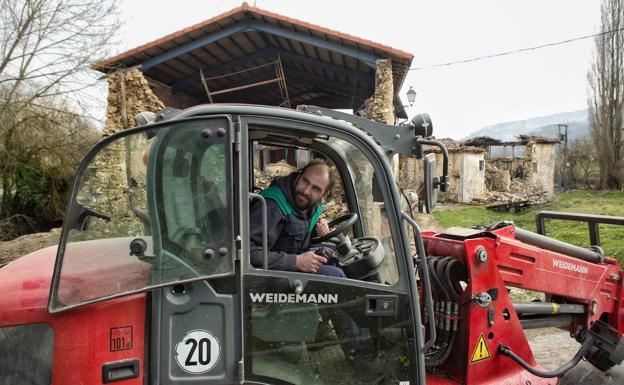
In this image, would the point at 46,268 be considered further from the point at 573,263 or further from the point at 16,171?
the point at 16,171

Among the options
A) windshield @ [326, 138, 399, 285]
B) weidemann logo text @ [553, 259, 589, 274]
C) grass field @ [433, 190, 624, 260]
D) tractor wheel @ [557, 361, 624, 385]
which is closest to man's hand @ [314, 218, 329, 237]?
windshield @ [326, 138, 399, 285]

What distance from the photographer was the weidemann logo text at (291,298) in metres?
2.00

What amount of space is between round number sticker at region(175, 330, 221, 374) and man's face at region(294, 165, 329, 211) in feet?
3.14

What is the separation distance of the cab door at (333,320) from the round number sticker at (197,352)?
14cm

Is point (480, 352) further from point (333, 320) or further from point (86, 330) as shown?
point (86, 330)

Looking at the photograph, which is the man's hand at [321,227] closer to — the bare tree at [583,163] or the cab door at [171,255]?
the cab door at [171,255]

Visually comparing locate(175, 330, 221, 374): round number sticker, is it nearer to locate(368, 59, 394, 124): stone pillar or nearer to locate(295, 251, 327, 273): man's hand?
locate(295, 251, 327, 273): man's hand

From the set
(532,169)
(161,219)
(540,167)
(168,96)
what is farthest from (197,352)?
(540,167)

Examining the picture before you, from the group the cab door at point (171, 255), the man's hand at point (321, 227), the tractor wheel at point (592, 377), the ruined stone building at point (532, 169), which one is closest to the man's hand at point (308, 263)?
the cab door at point (171, 255)

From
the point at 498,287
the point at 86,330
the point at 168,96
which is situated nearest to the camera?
the point at 86,330

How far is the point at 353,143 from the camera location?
235cm

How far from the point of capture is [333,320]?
215cm

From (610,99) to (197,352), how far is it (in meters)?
32.9

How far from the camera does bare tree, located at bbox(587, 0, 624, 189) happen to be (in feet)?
89.2
